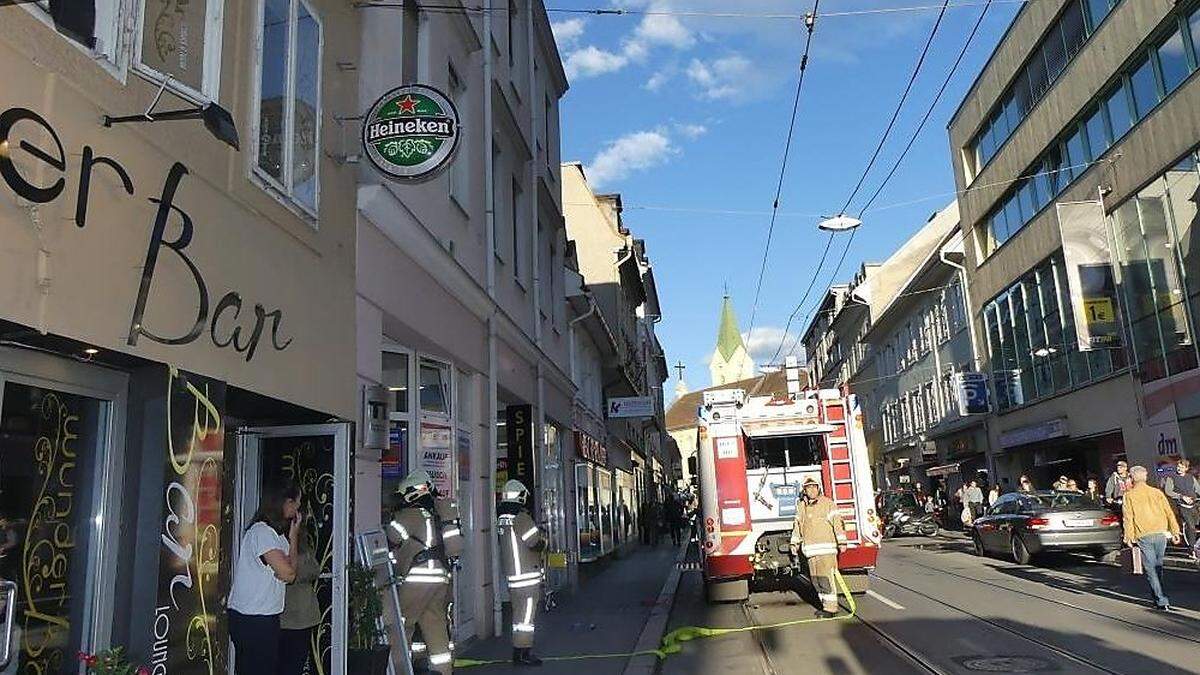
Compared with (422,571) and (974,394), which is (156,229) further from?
(974,394)

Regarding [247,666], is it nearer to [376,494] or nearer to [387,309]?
[376,494]

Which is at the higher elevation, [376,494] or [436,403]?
[436,403]

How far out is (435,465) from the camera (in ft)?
31.3

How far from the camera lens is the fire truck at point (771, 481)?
1200 centimetres

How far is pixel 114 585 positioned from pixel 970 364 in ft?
107

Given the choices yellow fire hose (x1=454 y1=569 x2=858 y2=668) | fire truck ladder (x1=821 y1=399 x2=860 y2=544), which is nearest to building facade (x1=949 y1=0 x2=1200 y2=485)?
fire truck ladder (x1=821 y1=399 x2=860 y2=544)

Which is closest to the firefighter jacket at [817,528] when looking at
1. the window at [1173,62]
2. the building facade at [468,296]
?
the building facade at [468,296]

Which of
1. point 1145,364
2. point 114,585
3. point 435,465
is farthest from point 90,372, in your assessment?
point 1145,364

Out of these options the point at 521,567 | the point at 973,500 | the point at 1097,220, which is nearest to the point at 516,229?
the point at 521,567

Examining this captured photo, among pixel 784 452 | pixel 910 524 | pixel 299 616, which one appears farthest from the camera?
pixel 910 524

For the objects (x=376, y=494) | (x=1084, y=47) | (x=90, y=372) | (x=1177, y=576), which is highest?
(x=1084, y=47)

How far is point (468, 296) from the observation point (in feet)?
34.7

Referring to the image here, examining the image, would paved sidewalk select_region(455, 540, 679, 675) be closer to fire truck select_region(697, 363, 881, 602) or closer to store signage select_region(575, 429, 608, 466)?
fire truck select_region(697, 363, 881, 602)

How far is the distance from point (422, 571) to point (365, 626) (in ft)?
2.67
